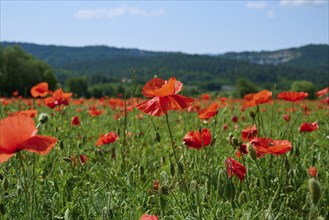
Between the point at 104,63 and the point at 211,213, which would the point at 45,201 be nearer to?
the point at 211,213

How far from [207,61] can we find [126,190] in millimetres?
166836

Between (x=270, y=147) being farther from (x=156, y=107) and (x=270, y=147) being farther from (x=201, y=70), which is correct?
(x=201, y=70)

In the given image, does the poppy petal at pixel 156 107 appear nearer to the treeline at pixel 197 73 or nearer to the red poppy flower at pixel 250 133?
the red poppy flower at pixel 250 133

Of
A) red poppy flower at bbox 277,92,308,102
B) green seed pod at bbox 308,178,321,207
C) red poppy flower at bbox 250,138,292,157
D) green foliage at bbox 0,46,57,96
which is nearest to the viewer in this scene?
green seed pod at bbox 308,178,321,207

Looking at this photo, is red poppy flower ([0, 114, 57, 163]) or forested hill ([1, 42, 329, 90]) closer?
red poppy flower ([0, 114, 57, 163])

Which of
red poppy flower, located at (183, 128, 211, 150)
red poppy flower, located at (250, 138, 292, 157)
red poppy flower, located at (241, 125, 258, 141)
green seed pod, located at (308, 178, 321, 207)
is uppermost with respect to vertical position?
green seed pod, located at (308, 178, 321, 207)

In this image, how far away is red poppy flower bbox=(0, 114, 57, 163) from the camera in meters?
1.14

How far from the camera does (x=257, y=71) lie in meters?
146

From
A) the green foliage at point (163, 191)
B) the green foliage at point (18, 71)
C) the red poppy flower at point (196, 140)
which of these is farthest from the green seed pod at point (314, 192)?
the green foliage at point (18, 71)

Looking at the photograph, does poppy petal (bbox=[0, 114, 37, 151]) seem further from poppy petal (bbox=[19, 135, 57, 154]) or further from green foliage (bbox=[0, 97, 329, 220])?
green foliage (bbox=[0, 97, 329, 220])

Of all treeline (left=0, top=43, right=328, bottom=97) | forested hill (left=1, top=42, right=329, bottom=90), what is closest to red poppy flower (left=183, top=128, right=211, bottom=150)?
treeline (left=0, top=43, right=328, bottom=97)

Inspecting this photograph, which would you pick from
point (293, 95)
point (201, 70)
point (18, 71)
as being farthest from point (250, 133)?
point (201, 70)

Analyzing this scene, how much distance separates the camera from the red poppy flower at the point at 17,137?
1.14 metres

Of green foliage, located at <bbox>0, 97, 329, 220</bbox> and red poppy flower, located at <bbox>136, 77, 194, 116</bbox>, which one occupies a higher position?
red poppy flower, located at <bbox>136, 77, 194, 116</bbox>
